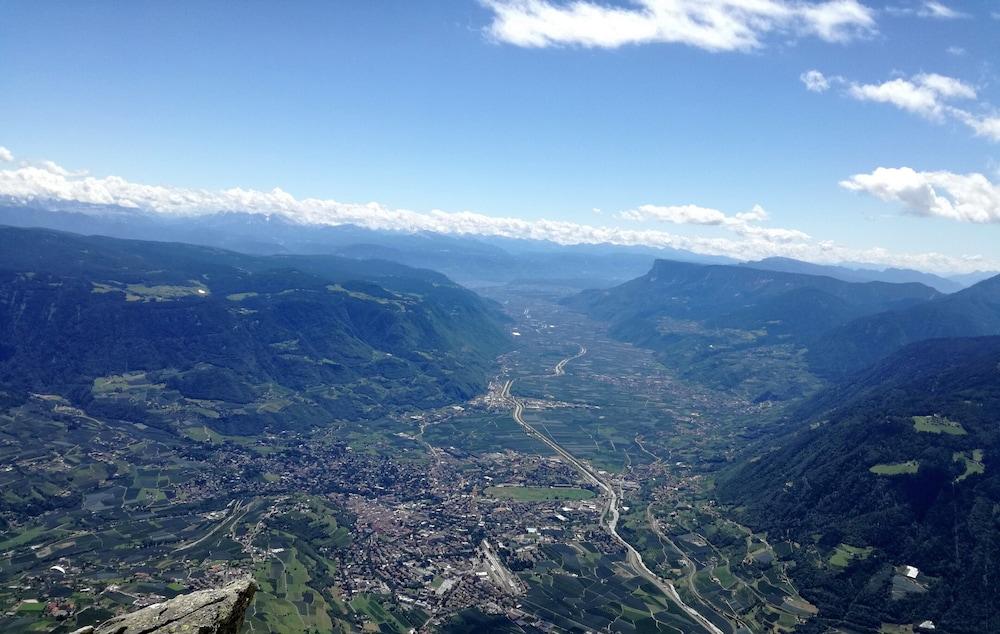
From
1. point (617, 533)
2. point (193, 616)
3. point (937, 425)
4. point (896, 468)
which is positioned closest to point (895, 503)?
point (896, 468)

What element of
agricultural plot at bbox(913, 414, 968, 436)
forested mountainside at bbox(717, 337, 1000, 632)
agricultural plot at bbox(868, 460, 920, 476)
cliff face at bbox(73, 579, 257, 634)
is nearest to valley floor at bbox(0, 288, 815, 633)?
forested mountainside at bbox(717, 337, 1000, 632)

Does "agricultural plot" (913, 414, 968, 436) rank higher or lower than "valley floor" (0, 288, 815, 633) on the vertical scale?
higher

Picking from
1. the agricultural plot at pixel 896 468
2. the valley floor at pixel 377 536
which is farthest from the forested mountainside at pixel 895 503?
the valley floor at pixel 377 536

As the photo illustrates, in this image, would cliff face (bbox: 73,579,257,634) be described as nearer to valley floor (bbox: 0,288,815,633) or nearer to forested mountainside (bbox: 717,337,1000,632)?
valley floor (bbox: 0,288,815,633)

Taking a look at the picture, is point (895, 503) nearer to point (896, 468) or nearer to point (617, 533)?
point (896, 468)

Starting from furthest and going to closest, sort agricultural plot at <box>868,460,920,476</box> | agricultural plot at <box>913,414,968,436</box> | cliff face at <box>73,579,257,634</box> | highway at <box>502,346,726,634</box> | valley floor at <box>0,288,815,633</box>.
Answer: agricultural plot at <box>913,414,968,436</box> → agricultural plot at <box>868,460,920,476</box> → highway at <box>502,346,726,634</box> → valley floor at <box>0,288,815,633</box> → cliff face at <box>73,579,257,634</box>

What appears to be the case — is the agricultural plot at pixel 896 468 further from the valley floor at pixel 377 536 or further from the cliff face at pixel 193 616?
the cliff face at pixel 193 616

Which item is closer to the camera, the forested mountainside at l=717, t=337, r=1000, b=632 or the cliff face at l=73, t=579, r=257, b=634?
the cliff face at l=73, t=579, r=257, b=634

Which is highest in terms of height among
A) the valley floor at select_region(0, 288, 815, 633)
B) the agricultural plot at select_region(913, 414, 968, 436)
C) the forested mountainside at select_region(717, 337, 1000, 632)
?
the agricultural plot at select_region(913, 414, 968, 436)
